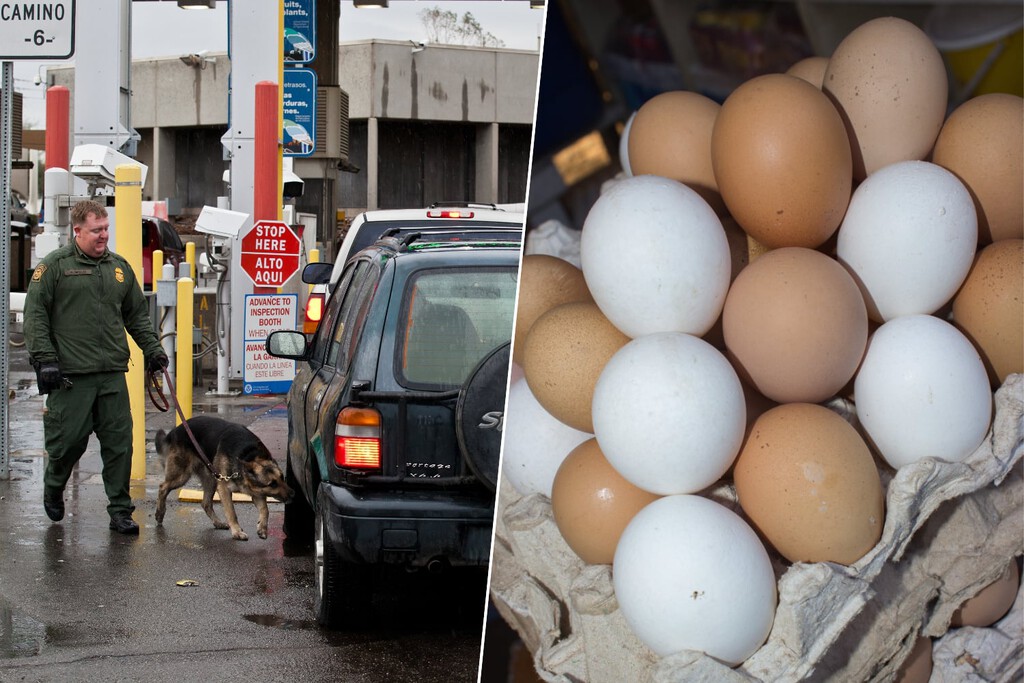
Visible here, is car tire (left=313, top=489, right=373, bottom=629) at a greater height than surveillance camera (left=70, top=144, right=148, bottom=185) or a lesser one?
lesser

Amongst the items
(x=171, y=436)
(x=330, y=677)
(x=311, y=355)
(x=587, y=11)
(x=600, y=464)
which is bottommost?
(x=330, y=677)

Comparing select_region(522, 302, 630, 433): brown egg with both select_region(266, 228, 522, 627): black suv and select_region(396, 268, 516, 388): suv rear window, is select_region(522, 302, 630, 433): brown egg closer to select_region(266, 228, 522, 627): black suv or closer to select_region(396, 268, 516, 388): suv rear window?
select_region(266, 228, 522, 627): black suv

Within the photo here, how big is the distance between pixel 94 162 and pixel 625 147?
10.9 m

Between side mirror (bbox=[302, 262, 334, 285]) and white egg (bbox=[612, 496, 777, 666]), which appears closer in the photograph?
white egg (bbox=[612, 496, 777, 666])

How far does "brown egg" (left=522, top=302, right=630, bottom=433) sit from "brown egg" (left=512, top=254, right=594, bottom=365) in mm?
41

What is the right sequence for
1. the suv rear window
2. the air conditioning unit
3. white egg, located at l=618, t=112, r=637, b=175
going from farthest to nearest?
the air conditioning unit < the suv rear window < white egg, located at l=618, t=112, r=637, b=175

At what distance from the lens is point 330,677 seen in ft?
17.7

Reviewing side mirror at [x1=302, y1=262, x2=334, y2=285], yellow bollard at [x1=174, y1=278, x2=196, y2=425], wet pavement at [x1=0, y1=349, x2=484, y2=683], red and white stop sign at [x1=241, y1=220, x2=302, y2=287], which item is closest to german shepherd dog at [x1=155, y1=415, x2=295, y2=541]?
wet pavement at [x1=0, y1=349, x2=484, y2=683]

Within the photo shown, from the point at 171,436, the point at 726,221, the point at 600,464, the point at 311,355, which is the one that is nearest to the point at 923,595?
the point at 600,464

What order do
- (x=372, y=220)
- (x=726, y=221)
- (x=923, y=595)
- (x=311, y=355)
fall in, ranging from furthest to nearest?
(x=372, y=220)
(x=311, y=355)
(x=726, y=221)
(x=923, y=595)

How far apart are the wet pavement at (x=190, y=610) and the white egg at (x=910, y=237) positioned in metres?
3.90

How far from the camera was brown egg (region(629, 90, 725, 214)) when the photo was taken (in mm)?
2018

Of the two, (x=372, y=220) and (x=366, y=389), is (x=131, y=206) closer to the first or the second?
(x=372, y=220)

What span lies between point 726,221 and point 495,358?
2943 mm
